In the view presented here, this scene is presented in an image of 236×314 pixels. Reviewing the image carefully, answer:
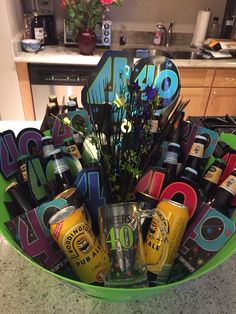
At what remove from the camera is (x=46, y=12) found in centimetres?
219

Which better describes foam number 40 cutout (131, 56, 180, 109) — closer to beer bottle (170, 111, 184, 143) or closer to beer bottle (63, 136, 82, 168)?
beer bottle (170, 111, 184, 143)

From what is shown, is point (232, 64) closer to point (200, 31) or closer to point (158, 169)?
point (200, 31)

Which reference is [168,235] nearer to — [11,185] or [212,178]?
[212,178]

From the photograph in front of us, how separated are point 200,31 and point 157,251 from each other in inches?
91.1

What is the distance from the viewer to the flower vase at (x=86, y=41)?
1.92 meters

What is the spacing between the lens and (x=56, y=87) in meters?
2.00

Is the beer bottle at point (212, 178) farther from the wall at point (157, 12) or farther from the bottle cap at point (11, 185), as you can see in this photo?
the wall at point (157, 12)

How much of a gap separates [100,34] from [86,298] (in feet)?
6.82

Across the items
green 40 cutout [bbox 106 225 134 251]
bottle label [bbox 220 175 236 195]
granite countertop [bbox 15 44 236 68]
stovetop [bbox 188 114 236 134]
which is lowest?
granite countertop [bbox 15 44 236 68]

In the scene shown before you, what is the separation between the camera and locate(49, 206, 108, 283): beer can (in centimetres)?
40

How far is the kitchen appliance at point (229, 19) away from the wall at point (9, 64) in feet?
5.72

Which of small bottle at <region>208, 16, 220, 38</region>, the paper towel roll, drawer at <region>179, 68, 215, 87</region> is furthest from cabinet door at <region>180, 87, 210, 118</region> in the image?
small bottle at <region>208, 16, 220, 38</region>

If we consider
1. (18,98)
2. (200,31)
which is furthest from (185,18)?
(18,98)

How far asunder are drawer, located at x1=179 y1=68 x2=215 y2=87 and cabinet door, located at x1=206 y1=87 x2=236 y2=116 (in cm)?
A: 10
